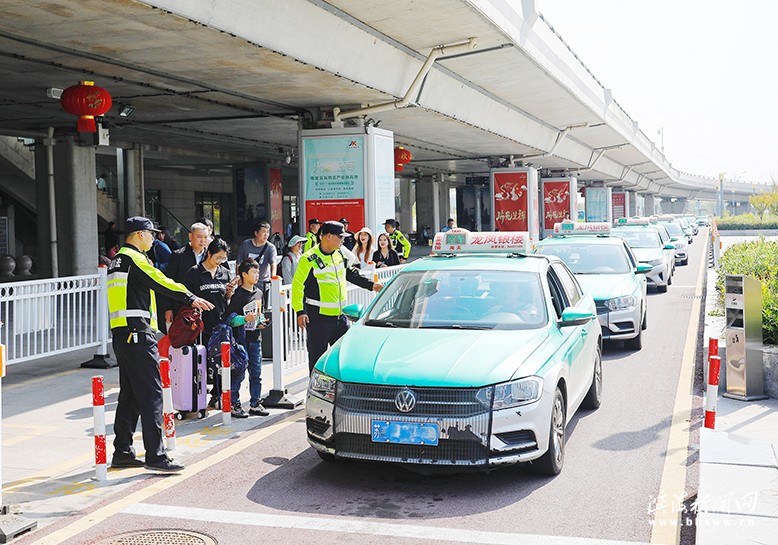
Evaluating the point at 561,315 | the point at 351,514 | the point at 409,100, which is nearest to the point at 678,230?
the point at 409,100

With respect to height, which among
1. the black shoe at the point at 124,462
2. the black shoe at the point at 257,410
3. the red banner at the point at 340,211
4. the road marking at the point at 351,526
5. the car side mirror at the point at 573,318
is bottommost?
the road marking at the point at 351,526

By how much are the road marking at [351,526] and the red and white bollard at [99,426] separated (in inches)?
26.2

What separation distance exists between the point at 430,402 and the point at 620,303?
676 cm

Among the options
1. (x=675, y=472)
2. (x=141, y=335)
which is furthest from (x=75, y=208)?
(x=675, y=472)

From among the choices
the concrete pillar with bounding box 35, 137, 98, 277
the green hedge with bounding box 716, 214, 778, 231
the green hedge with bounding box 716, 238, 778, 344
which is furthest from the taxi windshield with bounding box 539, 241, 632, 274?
the green hedge with bounding box 716, 214, 778, 231

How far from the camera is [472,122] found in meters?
22.2

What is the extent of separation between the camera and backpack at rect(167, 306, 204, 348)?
7.76m

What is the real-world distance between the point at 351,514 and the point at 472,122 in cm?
1796

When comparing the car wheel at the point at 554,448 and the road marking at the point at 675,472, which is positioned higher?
the car wheel at the point at 554,448

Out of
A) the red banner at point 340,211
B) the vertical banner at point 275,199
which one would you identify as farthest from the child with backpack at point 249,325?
→ the vertical banner at point 275,199

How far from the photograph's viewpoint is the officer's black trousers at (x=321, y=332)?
841 centimetres

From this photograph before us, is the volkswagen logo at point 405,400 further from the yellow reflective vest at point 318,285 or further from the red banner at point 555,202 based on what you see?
the red banner at point 555,202

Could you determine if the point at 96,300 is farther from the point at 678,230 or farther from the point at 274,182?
the point at 678,230

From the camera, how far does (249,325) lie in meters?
8.32
